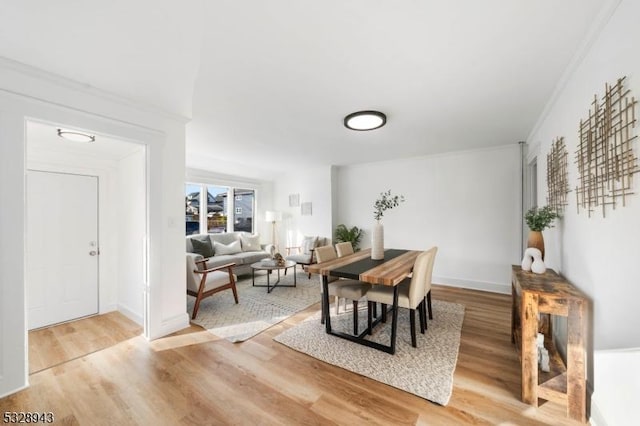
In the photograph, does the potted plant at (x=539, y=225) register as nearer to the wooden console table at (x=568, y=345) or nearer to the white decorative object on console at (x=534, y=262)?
the white decorative object on console at (x=534, y=262)

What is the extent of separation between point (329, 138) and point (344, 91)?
54.9 inches

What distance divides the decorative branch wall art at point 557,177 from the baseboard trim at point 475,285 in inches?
77.2

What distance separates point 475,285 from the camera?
166 inches

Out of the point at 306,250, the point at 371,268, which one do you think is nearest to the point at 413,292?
the point at 371,268

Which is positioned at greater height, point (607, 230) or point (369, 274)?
point (607, 230)

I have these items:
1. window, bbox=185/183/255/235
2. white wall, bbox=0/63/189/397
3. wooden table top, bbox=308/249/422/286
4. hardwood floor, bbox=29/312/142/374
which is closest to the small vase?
wooden table top, bbox=308/249/422/286

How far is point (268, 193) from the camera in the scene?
674 centimetres

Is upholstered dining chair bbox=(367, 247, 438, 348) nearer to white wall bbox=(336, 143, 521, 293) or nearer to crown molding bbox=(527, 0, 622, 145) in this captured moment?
crown molding bbox=(527, 0, 622, 145)

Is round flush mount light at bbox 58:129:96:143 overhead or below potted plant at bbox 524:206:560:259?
overhead

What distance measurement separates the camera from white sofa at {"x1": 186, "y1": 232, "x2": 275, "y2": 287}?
472 cm

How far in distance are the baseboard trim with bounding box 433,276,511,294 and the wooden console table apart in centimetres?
235

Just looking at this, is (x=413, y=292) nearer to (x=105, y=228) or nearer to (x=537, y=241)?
(x=537, y=241)

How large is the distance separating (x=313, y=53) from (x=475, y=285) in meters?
4.38

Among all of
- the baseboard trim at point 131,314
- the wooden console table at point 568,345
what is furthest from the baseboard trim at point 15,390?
the wooden console table at point 568,345
